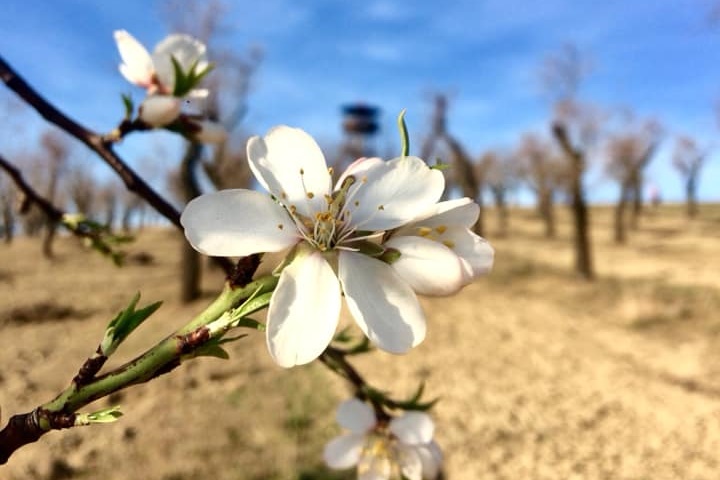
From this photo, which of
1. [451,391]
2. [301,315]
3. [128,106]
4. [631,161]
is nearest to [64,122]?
[128,106]

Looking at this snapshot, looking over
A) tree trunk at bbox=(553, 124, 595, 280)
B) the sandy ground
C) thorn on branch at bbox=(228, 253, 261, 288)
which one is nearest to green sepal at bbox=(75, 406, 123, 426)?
thorn on branch at bbox=(228, 253, 261, 288)

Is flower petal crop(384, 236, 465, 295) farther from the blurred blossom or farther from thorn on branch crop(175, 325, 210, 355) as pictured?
thorn on branch crop(175, 325, 210, 355)

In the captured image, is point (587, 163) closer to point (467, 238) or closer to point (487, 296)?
point (487, 296)

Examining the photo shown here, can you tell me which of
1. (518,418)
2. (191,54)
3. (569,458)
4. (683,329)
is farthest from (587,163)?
(191,54)

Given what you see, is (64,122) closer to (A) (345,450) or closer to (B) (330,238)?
(B) (330,238)

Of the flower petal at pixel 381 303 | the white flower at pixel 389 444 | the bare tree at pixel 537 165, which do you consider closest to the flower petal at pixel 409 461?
the white flower at pixel 389 444

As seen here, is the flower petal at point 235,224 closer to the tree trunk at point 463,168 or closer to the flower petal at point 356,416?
the flower petal at point 356,416
